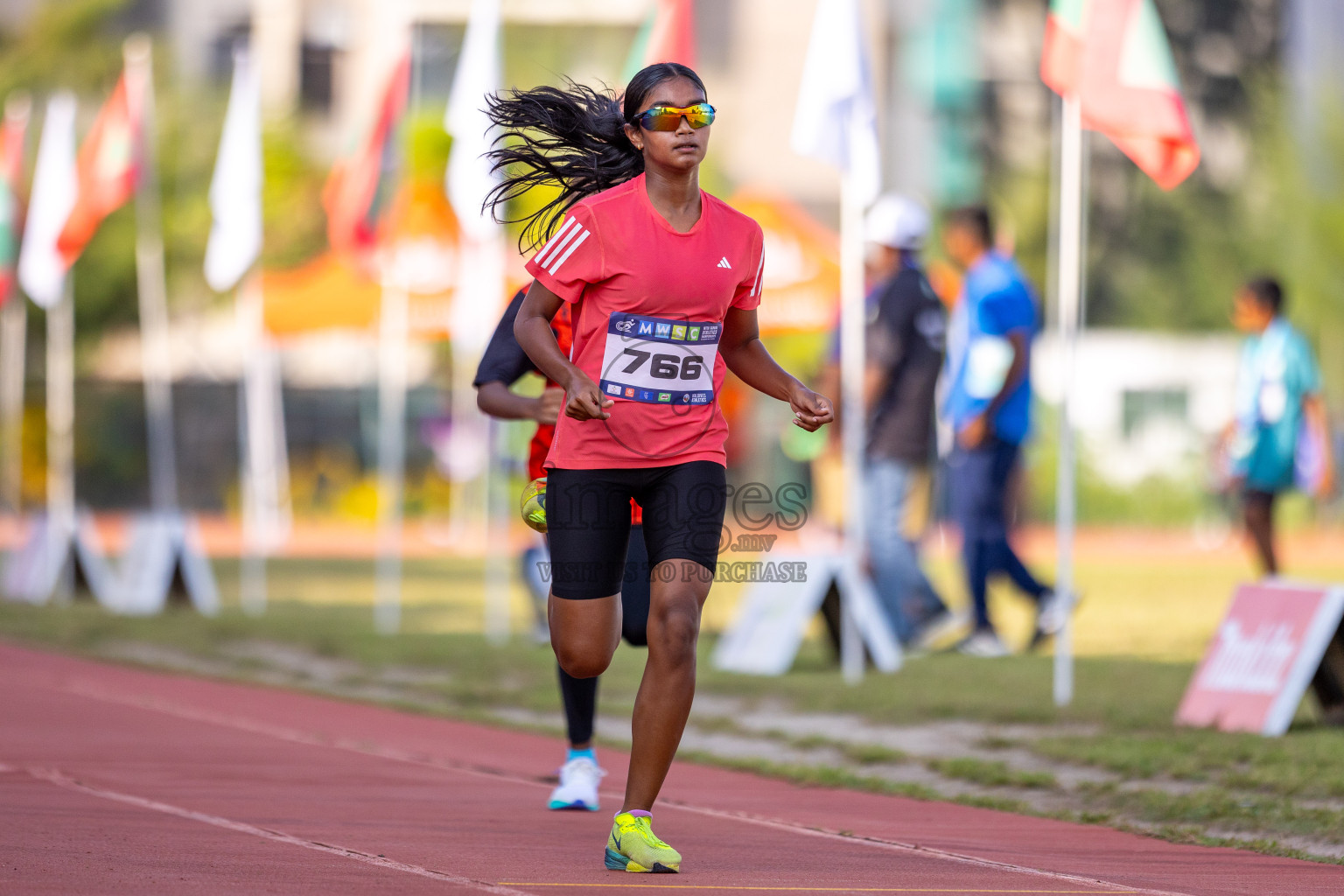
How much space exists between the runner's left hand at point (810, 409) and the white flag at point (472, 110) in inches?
348

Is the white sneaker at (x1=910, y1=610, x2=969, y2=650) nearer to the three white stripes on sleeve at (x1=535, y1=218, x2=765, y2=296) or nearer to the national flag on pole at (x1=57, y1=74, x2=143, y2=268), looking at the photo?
the three white stripes on sleeve at (x1=535, y1=218, x2=765, y2=296)

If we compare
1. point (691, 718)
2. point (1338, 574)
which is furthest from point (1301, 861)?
point (1338, 574)

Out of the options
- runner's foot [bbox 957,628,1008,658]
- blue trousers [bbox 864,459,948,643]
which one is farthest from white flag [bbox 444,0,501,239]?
runner's foot [bbox 957,628,1008,658]

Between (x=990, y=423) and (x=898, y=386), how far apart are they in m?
0.77

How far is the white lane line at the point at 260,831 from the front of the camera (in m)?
5.07

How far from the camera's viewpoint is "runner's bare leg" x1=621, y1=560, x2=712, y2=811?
5.32 metres

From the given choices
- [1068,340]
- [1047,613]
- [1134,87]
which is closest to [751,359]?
[1068,340]

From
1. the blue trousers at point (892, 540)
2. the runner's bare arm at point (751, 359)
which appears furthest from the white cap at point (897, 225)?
the runner's bare arm at point (751, 359)

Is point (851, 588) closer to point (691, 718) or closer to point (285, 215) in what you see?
point (691, 718)

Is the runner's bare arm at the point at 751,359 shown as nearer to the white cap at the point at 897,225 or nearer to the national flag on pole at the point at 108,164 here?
the white cap at the point at 897,225

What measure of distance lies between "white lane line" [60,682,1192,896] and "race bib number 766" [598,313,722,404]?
1.64m

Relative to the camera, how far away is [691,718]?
31.6ft

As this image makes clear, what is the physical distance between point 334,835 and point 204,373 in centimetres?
3208

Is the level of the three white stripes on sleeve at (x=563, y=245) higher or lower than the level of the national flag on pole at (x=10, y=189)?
lower
